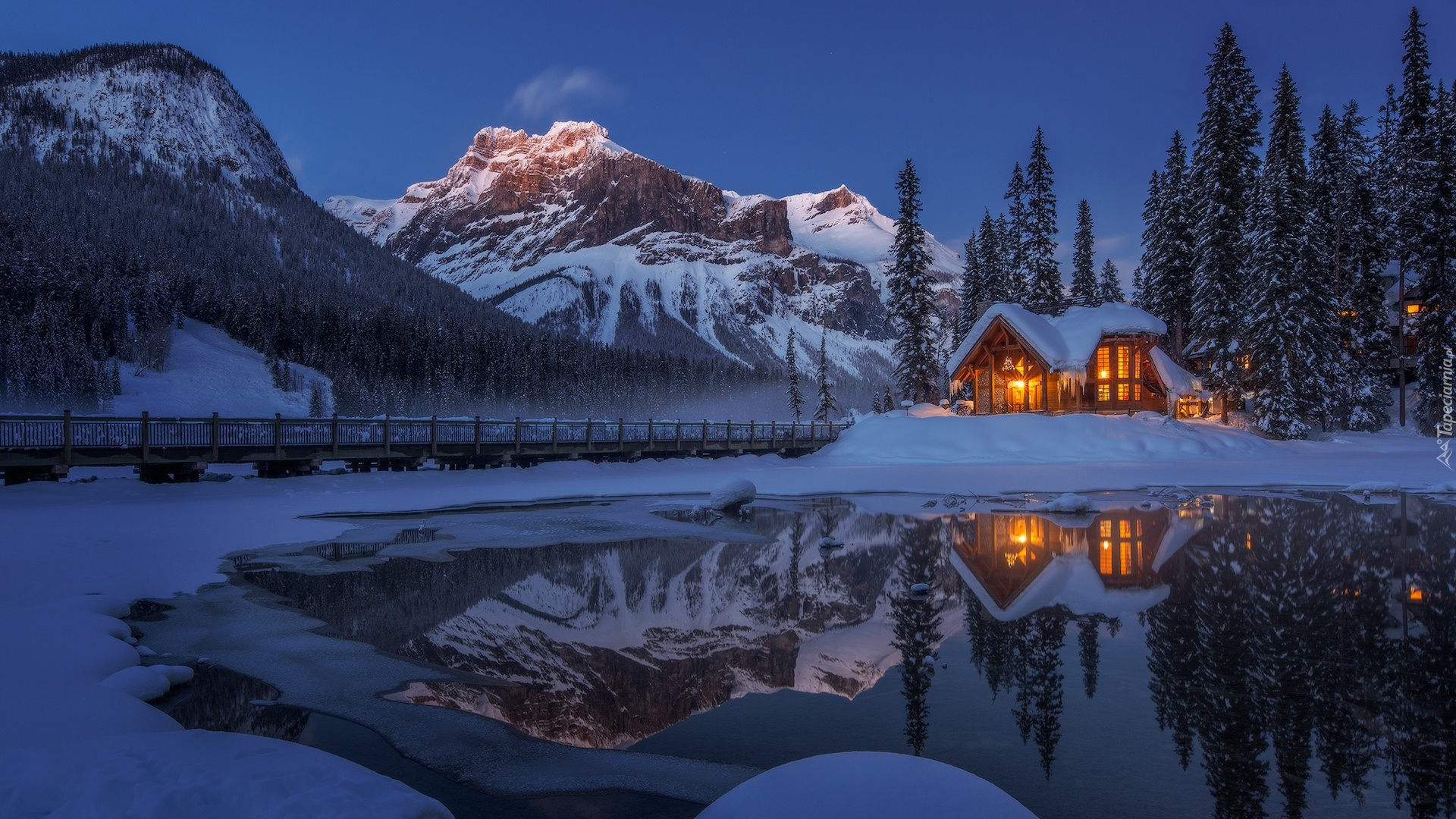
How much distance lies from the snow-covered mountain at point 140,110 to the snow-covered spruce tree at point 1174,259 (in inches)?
5838

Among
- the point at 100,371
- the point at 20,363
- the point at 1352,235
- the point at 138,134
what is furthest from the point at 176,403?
the point at 138,134

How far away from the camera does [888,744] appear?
562 cm

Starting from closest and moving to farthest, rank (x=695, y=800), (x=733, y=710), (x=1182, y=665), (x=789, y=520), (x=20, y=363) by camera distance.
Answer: (x=695, y=800) < (x=733, y=710) < (x=1182, y=665) < (x=789, y=520) < (x=20, y=363)

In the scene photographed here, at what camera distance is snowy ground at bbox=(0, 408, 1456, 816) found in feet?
15.1

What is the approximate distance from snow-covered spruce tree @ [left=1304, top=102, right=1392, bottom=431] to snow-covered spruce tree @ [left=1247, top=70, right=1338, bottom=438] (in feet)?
2.36

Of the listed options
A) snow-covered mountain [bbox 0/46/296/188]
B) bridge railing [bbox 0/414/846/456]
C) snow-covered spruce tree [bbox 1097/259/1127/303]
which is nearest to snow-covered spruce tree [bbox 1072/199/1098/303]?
snow-covered spruce tree [bbox 1097/259/1127/303]

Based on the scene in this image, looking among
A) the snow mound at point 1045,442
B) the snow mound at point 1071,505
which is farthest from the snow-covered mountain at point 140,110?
the snow mound at point 1071,505

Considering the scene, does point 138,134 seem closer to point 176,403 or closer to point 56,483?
point 176,403

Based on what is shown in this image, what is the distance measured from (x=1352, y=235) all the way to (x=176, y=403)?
87.4 metres

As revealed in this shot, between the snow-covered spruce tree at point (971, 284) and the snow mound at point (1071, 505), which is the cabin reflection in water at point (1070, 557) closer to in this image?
the snow mound at point (1071, 505)

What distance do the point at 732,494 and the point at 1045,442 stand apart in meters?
20.4

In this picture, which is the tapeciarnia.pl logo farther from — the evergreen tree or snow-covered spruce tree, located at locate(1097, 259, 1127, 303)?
the evergreen tree

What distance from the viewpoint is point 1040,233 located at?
174 feet

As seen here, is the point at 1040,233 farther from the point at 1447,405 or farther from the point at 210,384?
the point at 210,384
